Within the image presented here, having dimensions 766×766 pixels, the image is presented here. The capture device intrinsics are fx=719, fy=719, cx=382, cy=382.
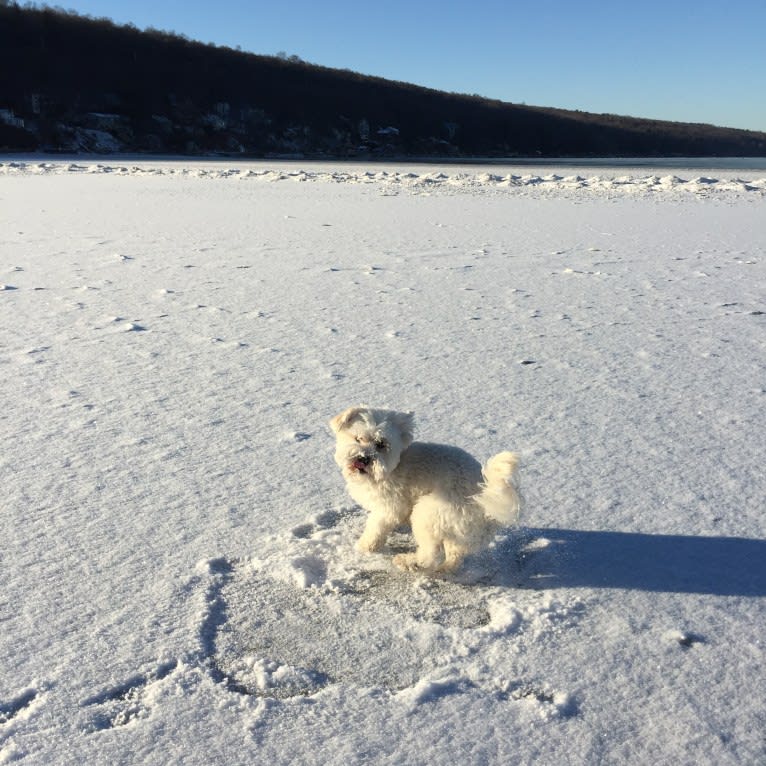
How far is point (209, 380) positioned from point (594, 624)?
2573mm

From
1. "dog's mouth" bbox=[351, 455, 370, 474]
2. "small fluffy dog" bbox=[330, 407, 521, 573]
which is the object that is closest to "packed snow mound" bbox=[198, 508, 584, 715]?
"small fluffy dog" bbox=[330, 407, 521, 573]

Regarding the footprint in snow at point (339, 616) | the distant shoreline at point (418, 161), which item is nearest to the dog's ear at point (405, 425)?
the footprint in snow at point (339, 616)

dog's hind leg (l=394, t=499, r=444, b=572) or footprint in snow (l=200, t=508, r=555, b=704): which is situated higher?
dog's hind leg (l=394, t=499, r=444, b=572)

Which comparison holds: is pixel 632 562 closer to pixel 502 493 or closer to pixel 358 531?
pixel 502 493

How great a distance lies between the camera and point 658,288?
6.44 meters

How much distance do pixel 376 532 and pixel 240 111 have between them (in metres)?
68.7

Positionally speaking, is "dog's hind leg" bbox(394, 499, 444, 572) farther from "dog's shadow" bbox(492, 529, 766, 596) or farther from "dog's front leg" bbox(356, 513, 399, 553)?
"dog's shadow" bbox(492, 529, 766, 596)

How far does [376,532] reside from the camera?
2.29 m

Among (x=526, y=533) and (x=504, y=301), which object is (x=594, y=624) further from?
(x=504, y=301)

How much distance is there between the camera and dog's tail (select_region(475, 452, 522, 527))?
6.59 ft

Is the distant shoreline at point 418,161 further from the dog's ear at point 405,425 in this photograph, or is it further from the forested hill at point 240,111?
the dog's ear at point 405,425

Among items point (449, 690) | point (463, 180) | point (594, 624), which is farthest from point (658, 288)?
point (463, 180)

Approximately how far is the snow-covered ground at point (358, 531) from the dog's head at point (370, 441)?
1.20 feet

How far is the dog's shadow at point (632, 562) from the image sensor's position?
2150 millimetres
